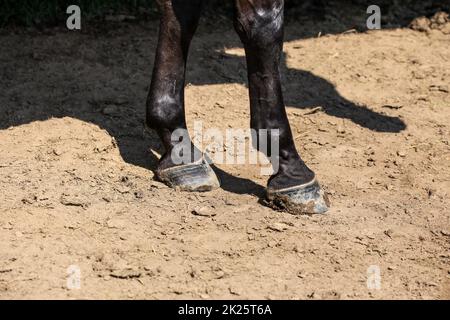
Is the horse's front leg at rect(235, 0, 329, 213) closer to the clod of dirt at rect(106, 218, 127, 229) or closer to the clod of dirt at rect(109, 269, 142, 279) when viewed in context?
the clod of dirt at rect(106, 218, 127, 229)

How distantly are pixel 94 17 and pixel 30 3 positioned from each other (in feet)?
1.46

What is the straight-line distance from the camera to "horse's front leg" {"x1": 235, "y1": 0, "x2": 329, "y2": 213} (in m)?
3.72

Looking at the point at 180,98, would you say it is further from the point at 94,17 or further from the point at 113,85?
the point at 94,17

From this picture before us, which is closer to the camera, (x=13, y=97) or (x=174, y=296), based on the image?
(x=174, y=296)

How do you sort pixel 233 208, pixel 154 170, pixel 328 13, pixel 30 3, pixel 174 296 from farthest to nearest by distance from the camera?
pixel 328 13
pixel 30 3
pixel 154 170
pixel 233 208
pixel 174 296

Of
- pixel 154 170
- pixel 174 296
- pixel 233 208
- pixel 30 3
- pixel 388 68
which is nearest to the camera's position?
pixel 174 296

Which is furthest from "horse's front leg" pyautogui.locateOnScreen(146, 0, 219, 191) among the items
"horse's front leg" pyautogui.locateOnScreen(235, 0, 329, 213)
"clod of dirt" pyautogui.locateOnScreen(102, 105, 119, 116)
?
"clod of dirt" pyautogui.locateOnScreen(102, 105, 119, 116)

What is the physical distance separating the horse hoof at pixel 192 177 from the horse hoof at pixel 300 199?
12.0 inches

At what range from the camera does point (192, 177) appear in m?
4.04

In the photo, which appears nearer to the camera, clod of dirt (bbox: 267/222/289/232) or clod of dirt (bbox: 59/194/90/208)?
clod of dirt (bbox: 267/222/289/232)

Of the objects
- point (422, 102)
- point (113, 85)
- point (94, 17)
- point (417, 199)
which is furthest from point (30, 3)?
point (417, 199)

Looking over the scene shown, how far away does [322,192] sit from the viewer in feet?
12.9

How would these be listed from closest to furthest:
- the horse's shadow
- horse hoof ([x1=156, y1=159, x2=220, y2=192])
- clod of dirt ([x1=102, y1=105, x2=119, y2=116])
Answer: horse hoof ([x1=156, y1=159, x2=220, y2=192]) → the horse's shadow → clod of dirt ([x1=102, y1=105, x2=119, y2=116])

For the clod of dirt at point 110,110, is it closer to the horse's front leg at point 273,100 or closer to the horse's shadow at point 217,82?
the horse's shadow at point 217,82
